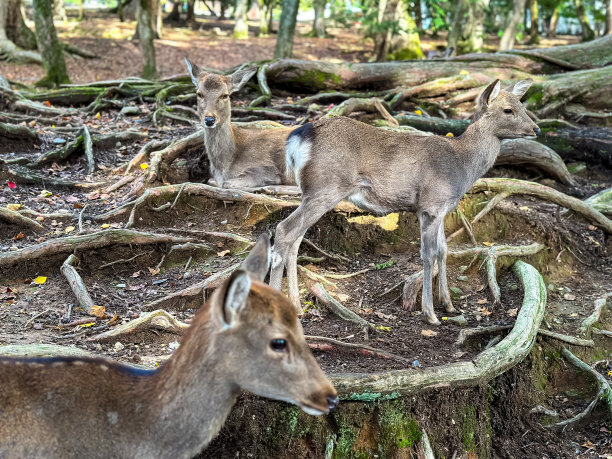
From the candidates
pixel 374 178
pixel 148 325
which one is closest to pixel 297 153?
pixel 374 178

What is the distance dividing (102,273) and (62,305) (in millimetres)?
797

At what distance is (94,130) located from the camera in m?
11.2

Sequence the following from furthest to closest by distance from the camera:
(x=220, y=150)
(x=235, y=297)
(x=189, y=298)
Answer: (x=220, y=150) → (x=189, y=298) → (x=235, y=297)

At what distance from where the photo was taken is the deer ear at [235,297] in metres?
2.87

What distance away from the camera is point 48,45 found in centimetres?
1457

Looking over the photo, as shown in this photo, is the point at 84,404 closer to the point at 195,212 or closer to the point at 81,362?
the point at 81,362

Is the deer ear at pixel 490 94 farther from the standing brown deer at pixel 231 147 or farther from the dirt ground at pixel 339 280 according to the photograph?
the standing brown deer at pixel 231 147

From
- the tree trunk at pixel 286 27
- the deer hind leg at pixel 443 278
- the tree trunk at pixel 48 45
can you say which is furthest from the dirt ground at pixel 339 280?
the tree trunk at pixel 286 27

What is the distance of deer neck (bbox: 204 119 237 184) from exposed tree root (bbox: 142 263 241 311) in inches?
105

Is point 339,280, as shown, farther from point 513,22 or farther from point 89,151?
point 513,22

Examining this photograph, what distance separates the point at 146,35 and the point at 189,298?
456 inches

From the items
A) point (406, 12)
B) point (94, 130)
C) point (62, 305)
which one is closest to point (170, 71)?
point (406, 12)

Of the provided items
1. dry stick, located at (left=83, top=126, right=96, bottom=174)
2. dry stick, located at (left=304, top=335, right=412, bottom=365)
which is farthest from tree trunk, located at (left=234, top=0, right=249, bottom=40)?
dry stick, located at (left=304, top=335, right=412, bottom=365)

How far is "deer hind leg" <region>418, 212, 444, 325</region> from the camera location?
22.0 ft
